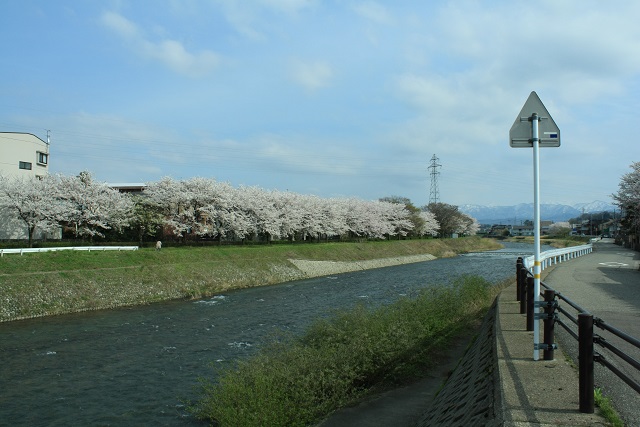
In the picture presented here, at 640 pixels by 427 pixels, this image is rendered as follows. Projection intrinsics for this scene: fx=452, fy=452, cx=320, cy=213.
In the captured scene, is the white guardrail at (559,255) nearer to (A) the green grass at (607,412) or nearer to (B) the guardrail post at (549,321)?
(B) the guardrail post at (549,321)

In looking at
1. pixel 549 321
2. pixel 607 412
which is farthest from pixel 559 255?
pixel 607 412

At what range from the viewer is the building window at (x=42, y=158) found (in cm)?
4959

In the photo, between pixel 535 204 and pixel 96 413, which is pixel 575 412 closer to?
pixel 535 204

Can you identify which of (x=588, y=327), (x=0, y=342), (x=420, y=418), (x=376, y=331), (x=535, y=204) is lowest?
(x=0, y=342)

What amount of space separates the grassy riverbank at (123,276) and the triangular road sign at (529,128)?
22183 mm

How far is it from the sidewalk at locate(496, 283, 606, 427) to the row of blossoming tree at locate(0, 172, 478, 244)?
38580 millimetres

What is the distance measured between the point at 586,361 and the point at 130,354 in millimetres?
13846

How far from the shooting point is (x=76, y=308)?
22.5m

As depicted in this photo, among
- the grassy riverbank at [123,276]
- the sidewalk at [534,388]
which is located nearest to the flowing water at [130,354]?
the grassy riverbank at [123,276]

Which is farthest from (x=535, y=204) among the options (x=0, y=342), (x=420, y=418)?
(x=0, y=342)

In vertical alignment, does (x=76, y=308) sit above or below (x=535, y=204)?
below

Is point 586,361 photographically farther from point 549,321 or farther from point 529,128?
point 529,128

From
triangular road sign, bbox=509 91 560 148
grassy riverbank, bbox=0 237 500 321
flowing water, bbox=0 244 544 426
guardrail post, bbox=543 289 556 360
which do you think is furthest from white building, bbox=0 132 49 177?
guardrail post, bbox=543 289 556 360

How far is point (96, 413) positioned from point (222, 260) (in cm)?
2678
